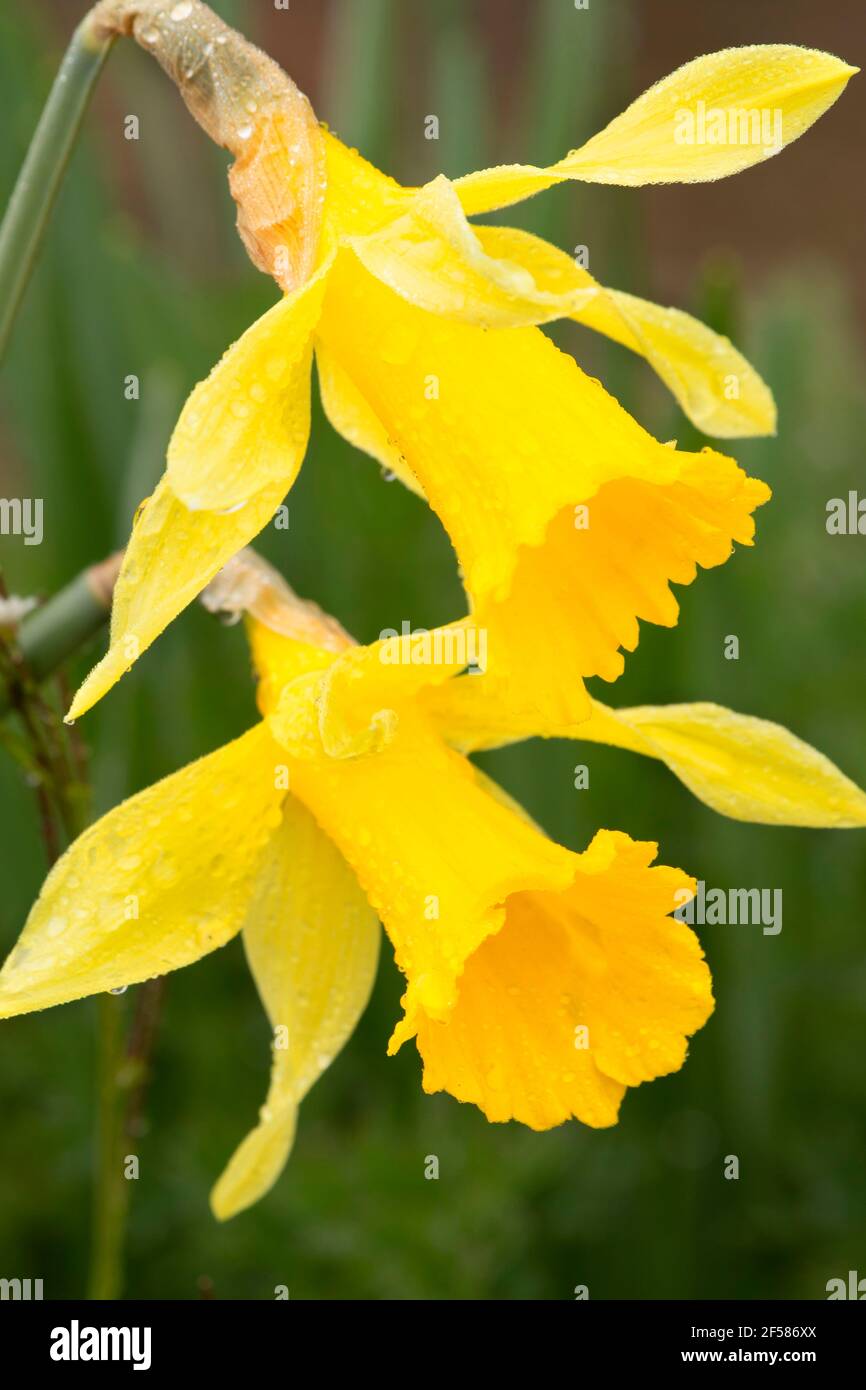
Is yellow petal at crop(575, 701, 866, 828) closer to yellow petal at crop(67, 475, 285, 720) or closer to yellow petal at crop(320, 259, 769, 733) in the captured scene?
yellow petal at crop(320, 259, 769, 733)

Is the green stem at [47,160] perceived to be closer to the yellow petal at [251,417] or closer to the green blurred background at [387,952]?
the yellow petal at [251,417]

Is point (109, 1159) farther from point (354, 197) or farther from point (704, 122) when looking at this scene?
point (704, 122)

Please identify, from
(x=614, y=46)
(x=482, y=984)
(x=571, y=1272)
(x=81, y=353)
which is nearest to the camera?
(x=482, y=984)

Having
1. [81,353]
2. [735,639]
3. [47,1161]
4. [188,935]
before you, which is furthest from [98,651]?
[188,935]

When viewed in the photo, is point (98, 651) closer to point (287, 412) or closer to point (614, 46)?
point (287, 412)

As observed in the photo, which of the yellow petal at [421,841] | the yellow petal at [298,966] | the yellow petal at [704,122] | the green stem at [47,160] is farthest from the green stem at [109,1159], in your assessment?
the yellow petal at [704,122]

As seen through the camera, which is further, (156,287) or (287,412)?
(156,287)
